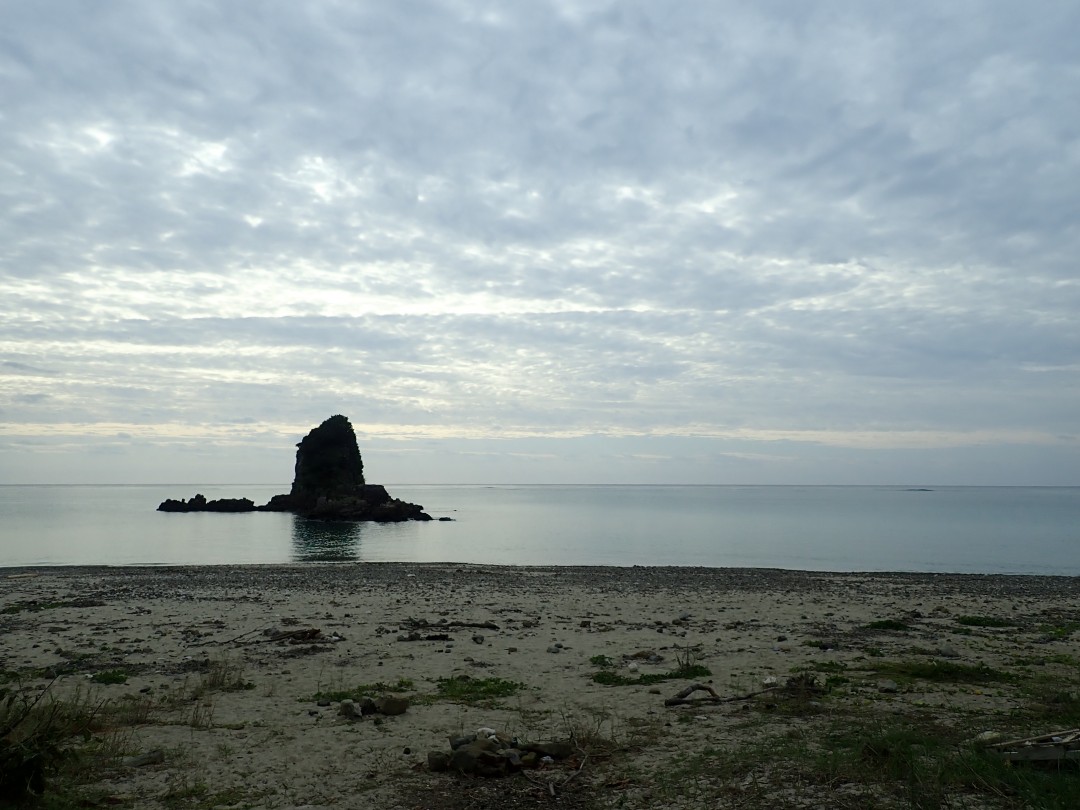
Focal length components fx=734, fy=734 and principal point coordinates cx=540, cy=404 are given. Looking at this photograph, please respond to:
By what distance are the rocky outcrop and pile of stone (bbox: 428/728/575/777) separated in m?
111

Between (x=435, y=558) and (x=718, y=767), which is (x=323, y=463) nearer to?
(x=435, y=558)

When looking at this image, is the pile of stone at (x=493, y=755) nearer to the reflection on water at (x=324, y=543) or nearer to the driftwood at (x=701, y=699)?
the driftwood at (x=701, y=699)

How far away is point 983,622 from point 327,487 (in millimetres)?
122117

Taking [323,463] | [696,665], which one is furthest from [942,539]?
[323,463]

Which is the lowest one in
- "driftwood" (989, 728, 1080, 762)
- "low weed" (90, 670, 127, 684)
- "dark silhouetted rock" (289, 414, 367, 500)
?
"low weed" (90, 670, 127, 684)

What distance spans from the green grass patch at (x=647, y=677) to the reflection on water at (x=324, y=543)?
4150cm

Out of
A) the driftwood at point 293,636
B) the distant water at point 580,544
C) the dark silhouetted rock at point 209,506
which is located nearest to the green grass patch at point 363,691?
the driftwood at point 293,636

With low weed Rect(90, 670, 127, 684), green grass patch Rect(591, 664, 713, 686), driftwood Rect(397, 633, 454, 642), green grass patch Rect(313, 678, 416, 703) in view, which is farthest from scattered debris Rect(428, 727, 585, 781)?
driftwood Rect(397, 633, 454, 642)

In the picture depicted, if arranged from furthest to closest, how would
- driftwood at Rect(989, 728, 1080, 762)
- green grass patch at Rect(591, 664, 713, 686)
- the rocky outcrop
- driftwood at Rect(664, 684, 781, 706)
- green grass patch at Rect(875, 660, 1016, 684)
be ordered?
the rocky outcrop
green grass patch at Rect(591, 664, 713, 686)
green grass patch at Rect(875, 660, 1016, 684)
driftwood at Rect(664, 684, 781, 706)
driftwood at Rect(989, 728, 1080, 762)

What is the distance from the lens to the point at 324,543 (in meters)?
70.1

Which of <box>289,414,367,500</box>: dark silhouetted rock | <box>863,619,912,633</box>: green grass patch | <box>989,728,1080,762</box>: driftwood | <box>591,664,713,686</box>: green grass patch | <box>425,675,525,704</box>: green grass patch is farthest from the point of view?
<box>289,414,367,500</box>: dark silhouetted rock

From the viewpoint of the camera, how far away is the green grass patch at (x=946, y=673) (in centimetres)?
1284

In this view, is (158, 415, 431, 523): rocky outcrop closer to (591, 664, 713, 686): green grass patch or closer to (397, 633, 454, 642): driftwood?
(397, 633, 454, 642): driftwood

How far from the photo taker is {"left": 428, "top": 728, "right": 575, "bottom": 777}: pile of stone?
858 centimetres
